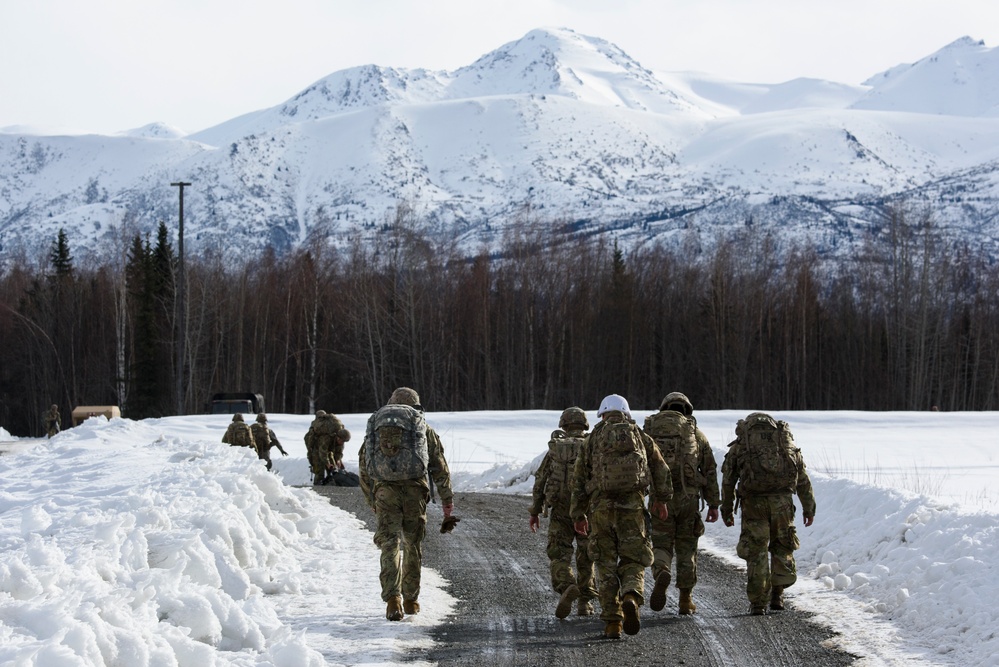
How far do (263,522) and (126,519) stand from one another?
2870 millimetres

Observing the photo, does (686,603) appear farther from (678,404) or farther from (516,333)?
(516,333)

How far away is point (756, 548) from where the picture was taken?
10023 millimetres

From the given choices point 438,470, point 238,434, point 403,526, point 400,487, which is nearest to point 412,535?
point 403,526

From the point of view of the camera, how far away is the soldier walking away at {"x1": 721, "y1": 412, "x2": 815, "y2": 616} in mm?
10023

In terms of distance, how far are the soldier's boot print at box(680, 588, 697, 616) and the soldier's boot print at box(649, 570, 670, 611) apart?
0.17 meters

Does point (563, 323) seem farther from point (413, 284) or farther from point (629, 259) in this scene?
point (629, 259)

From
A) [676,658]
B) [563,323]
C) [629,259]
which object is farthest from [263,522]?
[629,259]

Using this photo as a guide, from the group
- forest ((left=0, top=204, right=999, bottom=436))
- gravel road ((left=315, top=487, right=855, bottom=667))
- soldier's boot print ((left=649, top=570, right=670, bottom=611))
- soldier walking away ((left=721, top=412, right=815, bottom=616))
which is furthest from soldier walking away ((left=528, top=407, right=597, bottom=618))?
forest ((left=0, top=204, right=999, bottom=436))

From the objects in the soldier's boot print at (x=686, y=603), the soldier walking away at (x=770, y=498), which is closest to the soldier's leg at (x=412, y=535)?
the soldier's boot print at (x=686, y=603)

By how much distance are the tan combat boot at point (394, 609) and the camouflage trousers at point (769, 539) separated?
309 centimetres

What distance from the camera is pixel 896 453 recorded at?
30016 mm

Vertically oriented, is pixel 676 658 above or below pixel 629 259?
below

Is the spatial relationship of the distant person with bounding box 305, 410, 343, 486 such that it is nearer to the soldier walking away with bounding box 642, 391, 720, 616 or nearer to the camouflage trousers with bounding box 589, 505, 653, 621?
the soldier walking away with bounding box 642, 391, 720, 616

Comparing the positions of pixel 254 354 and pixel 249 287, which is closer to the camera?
pixel 254 354
